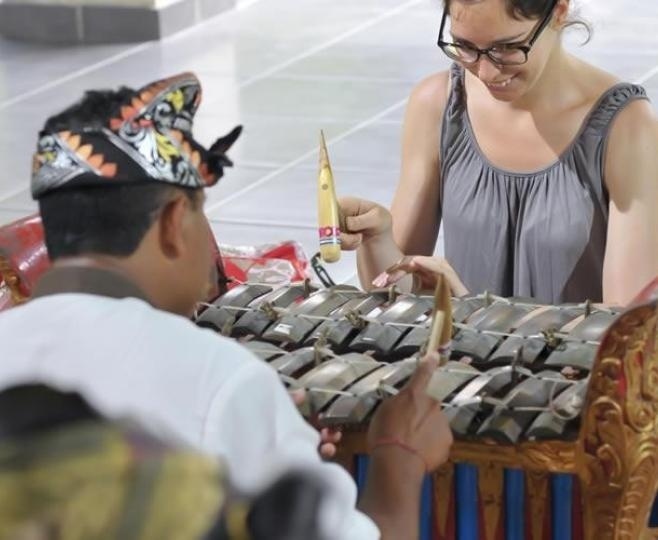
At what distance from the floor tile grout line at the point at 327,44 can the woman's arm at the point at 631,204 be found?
4.14 metres

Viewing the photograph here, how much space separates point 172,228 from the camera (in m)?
1.52

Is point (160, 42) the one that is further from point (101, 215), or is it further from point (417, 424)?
point (101, 215)

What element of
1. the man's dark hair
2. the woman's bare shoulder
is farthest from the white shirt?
the woman's bare shoulder

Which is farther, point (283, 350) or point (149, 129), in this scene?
point (283, 350)

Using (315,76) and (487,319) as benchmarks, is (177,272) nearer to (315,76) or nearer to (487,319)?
(487,319)

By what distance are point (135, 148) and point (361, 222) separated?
1125 mm

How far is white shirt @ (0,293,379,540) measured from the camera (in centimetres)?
126

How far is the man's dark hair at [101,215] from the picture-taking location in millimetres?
1479

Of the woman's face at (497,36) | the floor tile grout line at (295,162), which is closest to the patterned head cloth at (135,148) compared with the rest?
A: the woman's face at (497,36)

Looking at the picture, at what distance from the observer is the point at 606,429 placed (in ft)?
6.19

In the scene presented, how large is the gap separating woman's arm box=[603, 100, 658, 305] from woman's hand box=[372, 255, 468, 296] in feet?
0.88

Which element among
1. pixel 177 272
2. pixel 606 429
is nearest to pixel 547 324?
pixel 606 429

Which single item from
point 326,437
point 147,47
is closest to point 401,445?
point 326,437

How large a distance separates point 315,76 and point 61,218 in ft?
17.5
